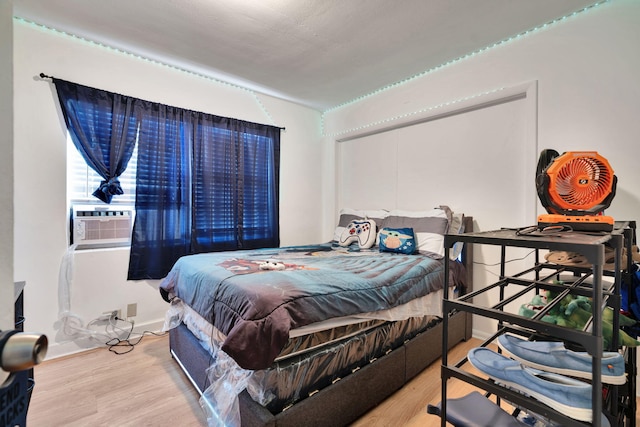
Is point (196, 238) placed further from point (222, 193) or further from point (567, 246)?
point (567, 246)

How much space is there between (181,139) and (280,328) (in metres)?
2.39

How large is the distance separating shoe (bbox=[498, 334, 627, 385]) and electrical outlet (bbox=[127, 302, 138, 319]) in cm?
288

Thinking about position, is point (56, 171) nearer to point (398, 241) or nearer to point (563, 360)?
point (398, 241)

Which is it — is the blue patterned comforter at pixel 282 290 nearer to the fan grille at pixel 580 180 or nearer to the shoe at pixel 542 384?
the shoe at pixel 542 384

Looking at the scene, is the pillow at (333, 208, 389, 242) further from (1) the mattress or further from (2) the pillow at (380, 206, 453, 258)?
(1) the mattress

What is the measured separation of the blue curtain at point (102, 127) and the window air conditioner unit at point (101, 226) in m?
0.14

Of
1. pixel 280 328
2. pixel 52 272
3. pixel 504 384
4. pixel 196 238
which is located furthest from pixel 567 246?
pixel 52 272

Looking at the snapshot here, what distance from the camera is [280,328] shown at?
47.1 inches

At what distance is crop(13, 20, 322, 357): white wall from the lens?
219 cm

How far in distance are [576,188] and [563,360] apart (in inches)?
24.7

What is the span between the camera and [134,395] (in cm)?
179

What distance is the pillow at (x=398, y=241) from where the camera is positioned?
255 cm

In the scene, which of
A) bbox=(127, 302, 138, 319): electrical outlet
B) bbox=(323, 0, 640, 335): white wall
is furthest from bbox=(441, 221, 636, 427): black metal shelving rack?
bbox=(127, 302, 138, 319): electrical outlet

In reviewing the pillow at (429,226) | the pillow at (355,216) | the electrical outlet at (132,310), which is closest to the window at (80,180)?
the electrical outlet at (132,310)
